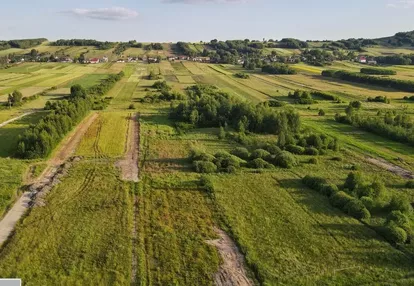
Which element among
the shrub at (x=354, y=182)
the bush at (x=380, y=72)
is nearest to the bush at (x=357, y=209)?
the shrub at (x=354, y=182)

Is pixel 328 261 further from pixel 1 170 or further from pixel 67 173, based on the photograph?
pixel 1 170

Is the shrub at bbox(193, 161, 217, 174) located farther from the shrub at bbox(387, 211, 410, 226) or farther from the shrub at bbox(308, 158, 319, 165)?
the shrub at bbox(387, 211, 410, 226)

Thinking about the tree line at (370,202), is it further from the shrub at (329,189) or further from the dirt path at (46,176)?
the dirt path at (46,176)

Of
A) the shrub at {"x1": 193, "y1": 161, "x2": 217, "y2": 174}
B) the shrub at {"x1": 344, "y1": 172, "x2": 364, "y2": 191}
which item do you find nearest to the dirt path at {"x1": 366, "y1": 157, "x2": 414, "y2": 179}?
the shrub at {"x1": 344, "y1": 172, "x2": 364, "y2": 191}

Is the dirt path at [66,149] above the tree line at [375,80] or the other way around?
the other way around

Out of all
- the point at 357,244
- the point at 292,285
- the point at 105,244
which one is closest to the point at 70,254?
the point at 105,244

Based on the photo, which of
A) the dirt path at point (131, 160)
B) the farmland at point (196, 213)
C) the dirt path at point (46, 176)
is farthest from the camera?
the dirt path at point (131, 160)
